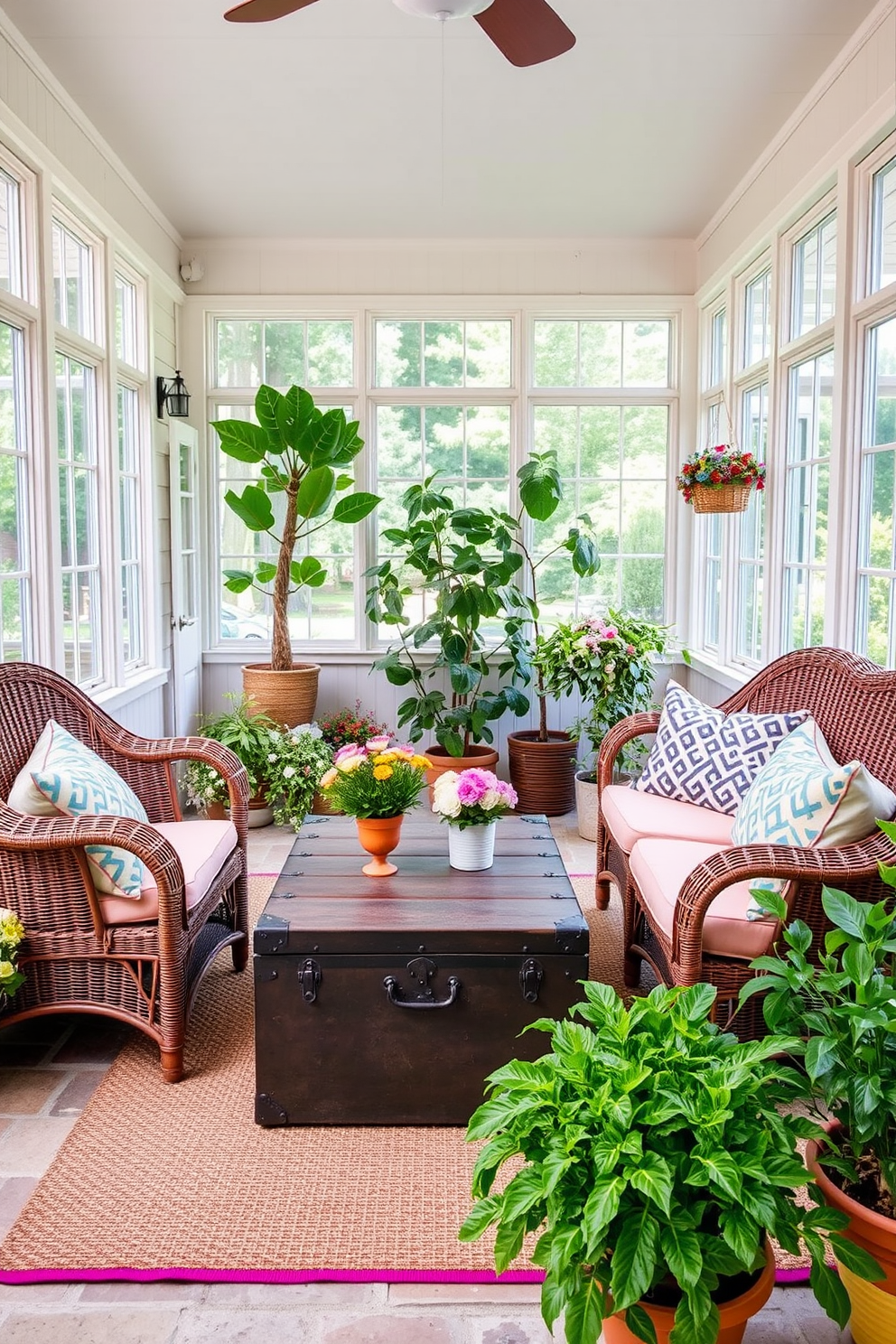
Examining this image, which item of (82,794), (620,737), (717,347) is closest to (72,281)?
(82,794)

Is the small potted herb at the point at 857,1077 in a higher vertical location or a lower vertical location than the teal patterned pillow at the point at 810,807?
lower

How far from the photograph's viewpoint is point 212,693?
6293 millimetres

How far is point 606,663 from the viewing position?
504 centimetres

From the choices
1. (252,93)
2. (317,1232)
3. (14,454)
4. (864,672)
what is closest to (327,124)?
(252,93)

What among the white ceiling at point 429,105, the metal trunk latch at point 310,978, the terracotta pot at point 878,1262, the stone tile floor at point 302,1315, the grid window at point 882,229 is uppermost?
the white ceiling at point 429,105

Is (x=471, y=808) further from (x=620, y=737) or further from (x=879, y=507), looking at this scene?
(x=879, y=507)

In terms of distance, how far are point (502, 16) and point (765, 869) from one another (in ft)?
7.08

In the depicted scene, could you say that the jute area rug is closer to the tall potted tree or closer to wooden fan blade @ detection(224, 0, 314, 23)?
wooden fan blade @ detection(224, 0, 314, 23)

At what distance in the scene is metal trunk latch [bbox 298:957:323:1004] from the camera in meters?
2.52

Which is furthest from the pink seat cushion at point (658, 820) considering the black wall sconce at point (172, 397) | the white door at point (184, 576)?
the black wall sconce at point (172, 397)

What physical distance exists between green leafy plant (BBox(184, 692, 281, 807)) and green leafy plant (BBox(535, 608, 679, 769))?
4.75 ft

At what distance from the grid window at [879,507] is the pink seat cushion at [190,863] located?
226 cm

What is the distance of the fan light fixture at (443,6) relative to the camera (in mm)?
2438

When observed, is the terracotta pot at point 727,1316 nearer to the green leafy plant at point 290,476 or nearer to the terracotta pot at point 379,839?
the terracotta pot at point 379,839
